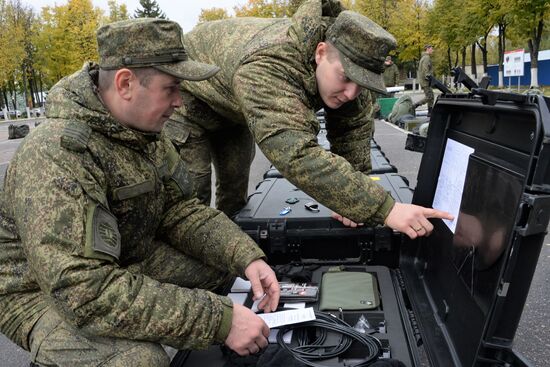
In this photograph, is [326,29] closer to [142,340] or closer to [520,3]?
[142,340]

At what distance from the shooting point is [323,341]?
6.11ft

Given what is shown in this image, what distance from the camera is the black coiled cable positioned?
5.68 ft

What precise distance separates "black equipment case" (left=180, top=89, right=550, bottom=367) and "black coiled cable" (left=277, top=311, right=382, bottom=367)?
5 centimetres

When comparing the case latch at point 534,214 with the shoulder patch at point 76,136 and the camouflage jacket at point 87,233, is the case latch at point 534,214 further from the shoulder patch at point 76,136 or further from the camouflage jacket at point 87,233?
the shoulder patch at point 76,136

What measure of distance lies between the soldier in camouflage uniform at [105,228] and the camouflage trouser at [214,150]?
96cm

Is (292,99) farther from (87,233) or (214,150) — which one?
(214,150)

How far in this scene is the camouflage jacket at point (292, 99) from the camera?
6.68ft

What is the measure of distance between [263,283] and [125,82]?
0.91 meters

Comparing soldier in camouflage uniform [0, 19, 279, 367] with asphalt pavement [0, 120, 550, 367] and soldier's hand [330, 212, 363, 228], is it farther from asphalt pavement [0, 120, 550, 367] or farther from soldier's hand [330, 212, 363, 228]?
asphalt pavement [0, 120, 550, 367]

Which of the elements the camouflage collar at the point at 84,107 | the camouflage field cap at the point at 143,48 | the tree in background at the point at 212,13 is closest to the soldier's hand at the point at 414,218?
the camouflage field cap at the point at 143,48

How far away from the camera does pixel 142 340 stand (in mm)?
1581

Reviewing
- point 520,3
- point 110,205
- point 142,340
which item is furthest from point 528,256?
point 520,3

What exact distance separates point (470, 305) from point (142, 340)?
1032 mm

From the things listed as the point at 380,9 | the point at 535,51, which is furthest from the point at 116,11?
the point at 535,51
